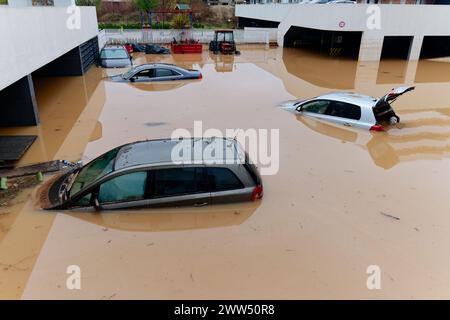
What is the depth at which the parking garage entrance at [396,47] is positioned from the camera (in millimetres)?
25283

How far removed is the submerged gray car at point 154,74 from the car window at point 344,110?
27.3 ft

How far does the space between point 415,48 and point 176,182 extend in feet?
81.6

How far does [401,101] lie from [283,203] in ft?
31.5

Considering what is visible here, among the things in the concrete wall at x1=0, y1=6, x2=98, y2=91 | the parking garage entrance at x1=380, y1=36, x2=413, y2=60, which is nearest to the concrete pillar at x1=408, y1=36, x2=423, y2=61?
the parking garage entrance at x1=380, y1=36, x2=413, y2=60

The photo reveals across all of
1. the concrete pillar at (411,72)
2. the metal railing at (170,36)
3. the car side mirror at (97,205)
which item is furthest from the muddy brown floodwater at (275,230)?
Answer: the metal railing at (170,36)

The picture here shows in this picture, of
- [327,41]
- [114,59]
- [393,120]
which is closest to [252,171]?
[393,120]

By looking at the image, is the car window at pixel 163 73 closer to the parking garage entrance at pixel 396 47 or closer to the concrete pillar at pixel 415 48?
the parking garage entrance at pixel 396 47

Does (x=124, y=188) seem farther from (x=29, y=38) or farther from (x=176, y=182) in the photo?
(x=29, y=38)

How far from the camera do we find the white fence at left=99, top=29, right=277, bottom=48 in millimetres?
30031

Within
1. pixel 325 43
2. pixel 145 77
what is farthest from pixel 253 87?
pixel 325 43

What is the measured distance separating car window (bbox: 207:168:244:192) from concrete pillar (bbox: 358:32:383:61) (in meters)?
21.5

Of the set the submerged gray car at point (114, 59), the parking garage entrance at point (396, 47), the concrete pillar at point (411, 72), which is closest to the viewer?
the concrete pillar at point (411, 72)

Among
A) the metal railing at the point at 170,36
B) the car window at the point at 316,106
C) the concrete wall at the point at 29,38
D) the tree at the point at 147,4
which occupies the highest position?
the tree at the point at 147,4

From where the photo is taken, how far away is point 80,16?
52.3ft
